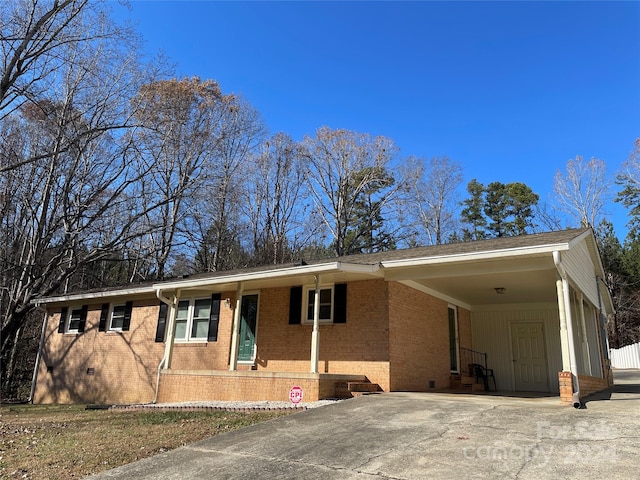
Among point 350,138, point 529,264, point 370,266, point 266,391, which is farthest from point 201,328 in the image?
point 350,138

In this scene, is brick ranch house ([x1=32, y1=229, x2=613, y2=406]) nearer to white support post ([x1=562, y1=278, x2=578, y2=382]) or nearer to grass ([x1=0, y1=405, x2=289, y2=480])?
white support post ([x1=562, y1=278, x2=578, y2=382])

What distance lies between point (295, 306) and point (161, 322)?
4860 mm

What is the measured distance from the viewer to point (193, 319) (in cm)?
1341

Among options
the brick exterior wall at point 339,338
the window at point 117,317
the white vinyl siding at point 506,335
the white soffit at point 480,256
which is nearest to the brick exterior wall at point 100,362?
the window at point 117,317

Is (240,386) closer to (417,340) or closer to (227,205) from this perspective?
(417,340)

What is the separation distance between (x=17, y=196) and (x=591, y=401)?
19518mm

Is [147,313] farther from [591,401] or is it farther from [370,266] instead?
[591,401]

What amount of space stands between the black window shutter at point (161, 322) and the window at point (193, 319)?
42 centimetres

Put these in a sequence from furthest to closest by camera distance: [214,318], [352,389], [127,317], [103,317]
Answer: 1. [103,317]
2. [127,317]
3. [214,318]
4. [352,389]

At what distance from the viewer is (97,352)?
1507 cm

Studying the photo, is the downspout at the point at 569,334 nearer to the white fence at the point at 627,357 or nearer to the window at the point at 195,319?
the window at the point at 195,319

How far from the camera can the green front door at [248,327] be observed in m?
12.1

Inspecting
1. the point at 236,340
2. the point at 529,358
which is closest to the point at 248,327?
the point at 236,340

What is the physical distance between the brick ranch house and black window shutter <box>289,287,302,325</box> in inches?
1.2
